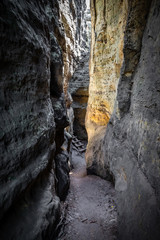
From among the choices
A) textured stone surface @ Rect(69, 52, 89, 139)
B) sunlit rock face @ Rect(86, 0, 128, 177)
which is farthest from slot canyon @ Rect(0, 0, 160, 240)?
textured stone surface @ Rect(69, 52, 89, 139)

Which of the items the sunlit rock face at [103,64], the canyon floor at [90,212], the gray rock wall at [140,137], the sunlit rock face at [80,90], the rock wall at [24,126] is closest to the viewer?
the rock wall at [24,126]

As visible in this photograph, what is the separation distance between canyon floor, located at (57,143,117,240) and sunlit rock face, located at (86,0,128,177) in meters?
0.82

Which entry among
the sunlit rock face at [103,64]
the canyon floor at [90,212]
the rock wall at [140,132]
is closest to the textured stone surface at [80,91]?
the sunlit rock face at [103,64]

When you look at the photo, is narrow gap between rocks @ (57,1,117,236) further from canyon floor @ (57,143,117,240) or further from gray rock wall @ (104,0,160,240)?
gray rock wall @ (104,0,160,240)

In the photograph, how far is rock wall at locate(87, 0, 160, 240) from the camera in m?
1.89

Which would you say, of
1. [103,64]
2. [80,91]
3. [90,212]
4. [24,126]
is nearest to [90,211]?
[90,212]

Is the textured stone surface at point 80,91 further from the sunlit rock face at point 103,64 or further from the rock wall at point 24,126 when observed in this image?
the rock wall at point 24,126

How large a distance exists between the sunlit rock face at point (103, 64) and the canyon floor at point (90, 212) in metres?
0.82

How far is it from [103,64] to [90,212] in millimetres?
6649

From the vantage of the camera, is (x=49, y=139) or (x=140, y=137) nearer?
(x=140, y=137)

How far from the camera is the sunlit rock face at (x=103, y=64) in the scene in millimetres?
5242

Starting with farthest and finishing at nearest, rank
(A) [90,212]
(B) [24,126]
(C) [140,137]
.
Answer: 1. (A) [90,212]
2. (C) [140,137]
3. (B) [24,126]

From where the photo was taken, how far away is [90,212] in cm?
381

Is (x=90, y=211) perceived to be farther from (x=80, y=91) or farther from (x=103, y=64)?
(x=80, y=91)
